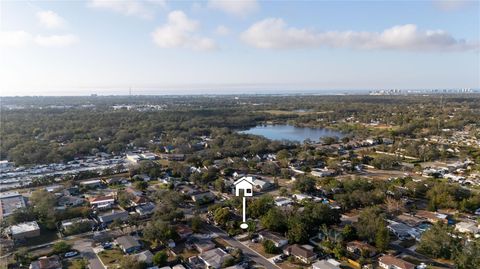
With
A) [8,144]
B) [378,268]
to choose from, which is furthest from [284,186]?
[8,144]

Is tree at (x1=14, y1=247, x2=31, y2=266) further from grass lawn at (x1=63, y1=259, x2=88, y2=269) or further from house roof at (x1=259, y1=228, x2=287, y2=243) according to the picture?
house roof at (x1=259, y1=228, x2=287, y2=243)

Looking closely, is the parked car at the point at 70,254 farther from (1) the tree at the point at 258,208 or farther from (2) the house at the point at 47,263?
(1) the tree at the point at 258,208

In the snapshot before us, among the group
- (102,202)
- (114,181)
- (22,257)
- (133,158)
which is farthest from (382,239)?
(133,158)

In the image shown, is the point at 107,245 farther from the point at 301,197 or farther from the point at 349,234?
the point at 301,197

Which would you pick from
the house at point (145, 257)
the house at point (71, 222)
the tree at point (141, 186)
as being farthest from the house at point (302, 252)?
the tree at point (141, 186)

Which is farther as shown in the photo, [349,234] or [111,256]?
[349,234]

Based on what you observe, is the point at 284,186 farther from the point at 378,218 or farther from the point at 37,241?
the point at 37,241
